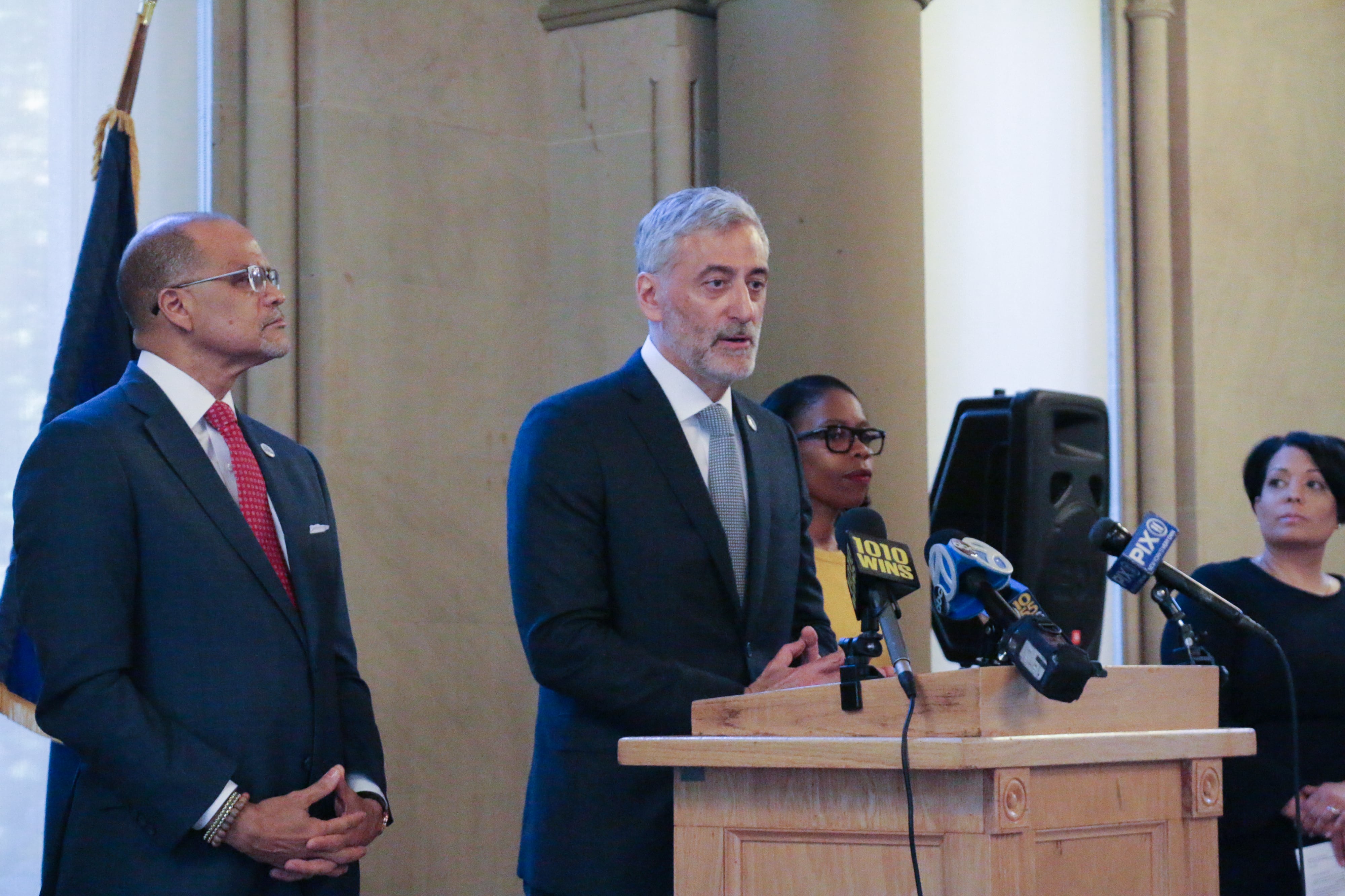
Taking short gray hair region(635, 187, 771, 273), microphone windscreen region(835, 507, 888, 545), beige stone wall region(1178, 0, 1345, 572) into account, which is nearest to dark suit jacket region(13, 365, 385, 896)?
short gray hair region(635, 187, 771, 273)

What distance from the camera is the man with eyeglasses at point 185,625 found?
2252 mm

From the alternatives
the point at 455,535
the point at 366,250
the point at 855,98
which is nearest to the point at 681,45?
the point at 855,98

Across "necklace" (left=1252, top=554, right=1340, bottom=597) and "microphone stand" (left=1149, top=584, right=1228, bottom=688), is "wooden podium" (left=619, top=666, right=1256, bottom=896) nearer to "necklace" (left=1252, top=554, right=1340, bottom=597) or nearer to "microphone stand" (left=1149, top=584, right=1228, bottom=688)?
"microphone stand" (left=1149, top=584, right=1228, bottom=688)

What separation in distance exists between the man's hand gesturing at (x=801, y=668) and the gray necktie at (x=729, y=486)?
157mm

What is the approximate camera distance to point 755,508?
259 centimetres

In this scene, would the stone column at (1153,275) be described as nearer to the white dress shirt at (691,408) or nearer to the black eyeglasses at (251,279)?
the white dress shirt at (691,408)

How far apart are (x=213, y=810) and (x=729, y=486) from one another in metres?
0.94

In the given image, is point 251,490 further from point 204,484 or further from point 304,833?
point 304,833

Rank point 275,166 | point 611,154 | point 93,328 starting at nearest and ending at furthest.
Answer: point 93,328 < point 275,166 < point 611,154

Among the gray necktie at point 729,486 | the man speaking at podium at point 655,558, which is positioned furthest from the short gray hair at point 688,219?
the gray necktie at point 729,486

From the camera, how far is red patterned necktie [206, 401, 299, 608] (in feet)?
8.34

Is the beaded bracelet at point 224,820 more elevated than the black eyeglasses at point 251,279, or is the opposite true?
the black eyeglasses at point 251,279

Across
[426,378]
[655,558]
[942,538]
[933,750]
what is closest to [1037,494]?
[426,378]

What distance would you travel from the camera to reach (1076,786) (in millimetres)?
1988
